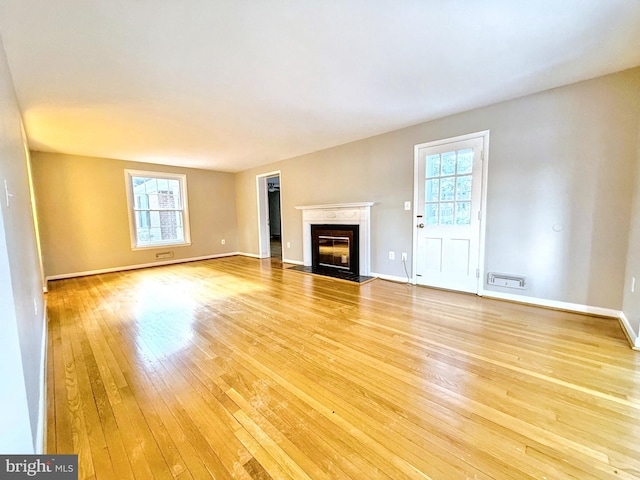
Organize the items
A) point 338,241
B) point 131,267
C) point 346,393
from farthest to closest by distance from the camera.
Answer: point 131,267, point 338,241, point 346,393

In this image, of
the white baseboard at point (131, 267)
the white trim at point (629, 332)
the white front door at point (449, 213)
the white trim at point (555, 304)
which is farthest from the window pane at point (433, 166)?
the white baseboard at point (131, 267)

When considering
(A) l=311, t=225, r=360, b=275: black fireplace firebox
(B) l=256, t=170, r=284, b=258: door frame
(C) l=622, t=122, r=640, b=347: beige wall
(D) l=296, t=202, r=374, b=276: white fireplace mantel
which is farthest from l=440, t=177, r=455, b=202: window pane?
(B) l=256, t=170, r=284, b=258: door frame

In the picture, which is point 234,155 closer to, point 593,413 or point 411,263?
point 411,263

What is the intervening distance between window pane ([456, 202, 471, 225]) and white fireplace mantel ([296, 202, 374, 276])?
4.26ft

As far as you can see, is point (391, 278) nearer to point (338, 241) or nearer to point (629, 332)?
point (338, 241)

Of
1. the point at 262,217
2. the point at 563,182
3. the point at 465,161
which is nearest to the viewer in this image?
the point at 563,182

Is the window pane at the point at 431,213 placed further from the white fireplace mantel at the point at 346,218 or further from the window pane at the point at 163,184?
the window pane at the point at 163,184

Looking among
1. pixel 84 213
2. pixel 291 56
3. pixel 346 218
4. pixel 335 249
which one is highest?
pixel 291 56

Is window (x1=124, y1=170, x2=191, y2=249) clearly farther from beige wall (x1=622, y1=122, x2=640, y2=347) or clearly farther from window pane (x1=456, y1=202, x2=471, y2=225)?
beige wall (x1=622, y1=122, x2=640, y2=347)

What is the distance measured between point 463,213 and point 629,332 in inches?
71.1

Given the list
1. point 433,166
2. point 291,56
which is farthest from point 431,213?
point 291,56

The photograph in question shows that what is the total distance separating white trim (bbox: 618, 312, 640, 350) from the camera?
6.72ft

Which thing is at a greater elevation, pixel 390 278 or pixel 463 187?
pixel 463 187

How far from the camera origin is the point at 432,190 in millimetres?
3664
